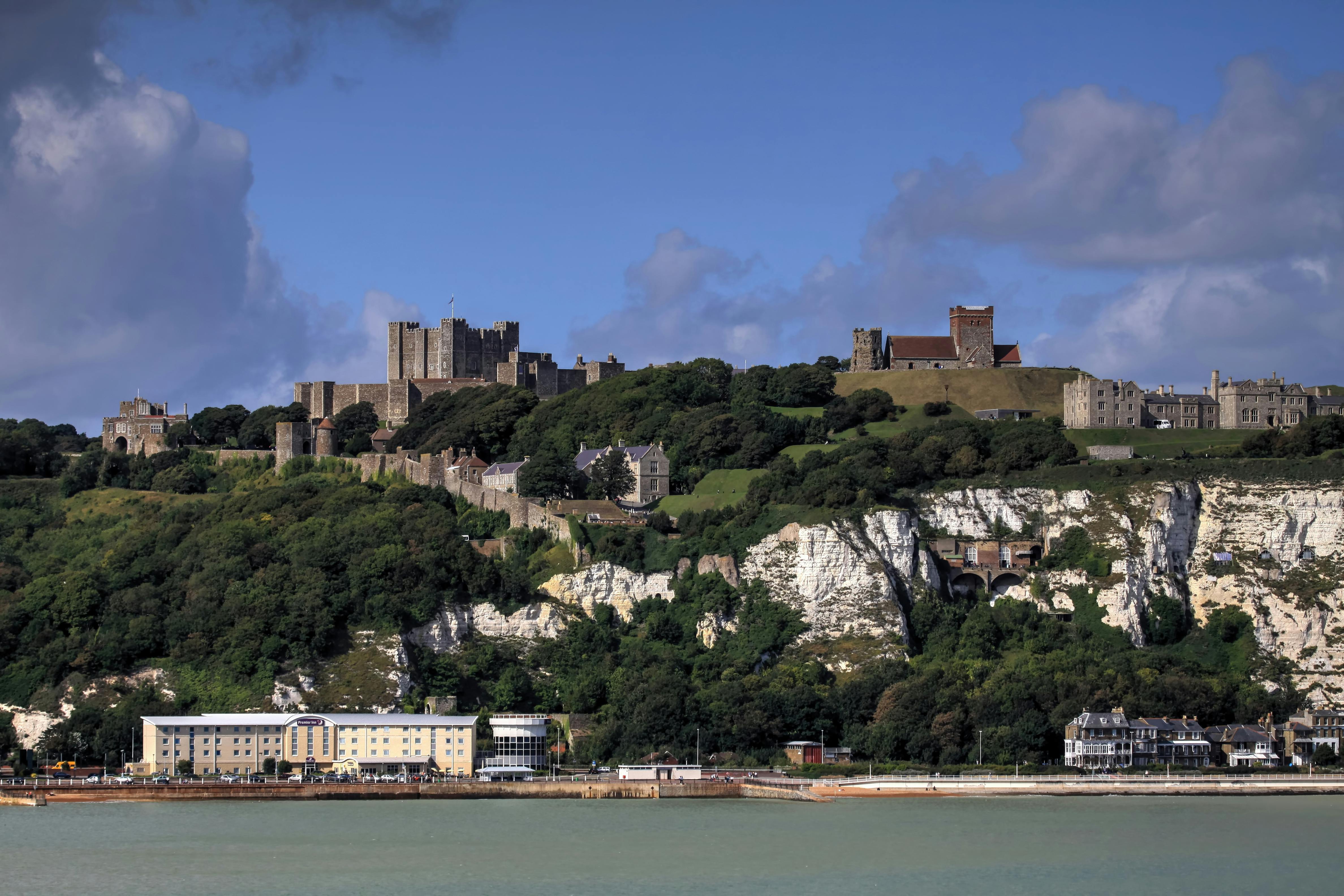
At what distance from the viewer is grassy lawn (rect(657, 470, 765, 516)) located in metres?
87.6

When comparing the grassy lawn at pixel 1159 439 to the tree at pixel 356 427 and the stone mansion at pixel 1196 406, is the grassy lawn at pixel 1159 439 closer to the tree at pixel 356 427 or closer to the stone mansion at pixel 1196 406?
the stone mansion at pixel 1196 406

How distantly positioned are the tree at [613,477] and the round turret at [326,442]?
15.3 meters

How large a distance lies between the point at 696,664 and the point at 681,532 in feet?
28.6

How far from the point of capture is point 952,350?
108 m

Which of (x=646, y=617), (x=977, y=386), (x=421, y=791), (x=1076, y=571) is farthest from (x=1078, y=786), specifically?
(x=977, y=386)

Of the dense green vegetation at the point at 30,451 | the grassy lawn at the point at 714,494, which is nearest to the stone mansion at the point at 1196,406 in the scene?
the grassy lawn at the point at 714,494

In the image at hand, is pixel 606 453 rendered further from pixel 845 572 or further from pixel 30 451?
pixel 30 451

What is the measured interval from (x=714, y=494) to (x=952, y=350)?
78.6 feet

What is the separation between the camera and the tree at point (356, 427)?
4013 inches

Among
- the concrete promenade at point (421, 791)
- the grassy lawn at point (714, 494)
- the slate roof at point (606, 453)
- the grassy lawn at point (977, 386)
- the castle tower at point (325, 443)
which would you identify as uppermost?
the grassy lawn at point (977, 386)

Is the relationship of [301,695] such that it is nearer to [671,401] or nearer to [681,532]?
[681,532]

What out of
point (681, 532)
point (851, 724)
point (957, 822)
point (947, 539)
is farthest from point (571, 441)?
point (957, 822)

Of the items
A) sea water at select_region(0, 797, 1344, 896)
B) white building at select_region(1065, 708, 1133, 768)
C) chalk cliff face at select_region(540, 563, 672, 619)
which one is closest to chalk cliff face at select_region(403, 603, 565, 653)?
chalk cliff face at select_region(540, 563, 672, 619)

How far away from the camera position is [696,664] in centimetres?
7762
